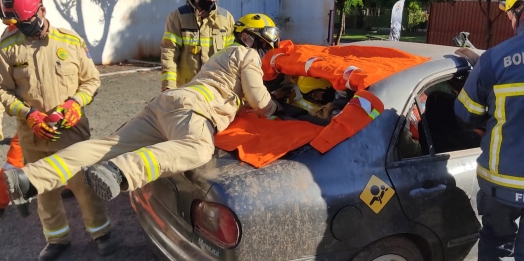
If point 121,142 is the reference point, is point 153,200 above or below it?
below

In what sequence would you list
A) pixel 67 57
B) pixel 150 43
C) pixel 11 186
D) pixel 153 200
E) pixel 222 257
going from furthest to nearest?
pixel 150 43, pixel 67 57, pixel 153 200, pixel 11 186, pixel 222 257

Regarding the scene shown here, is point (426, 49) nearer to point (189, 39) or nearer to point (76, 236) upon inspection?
point (189, 39)

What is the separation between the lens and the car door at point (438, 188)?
2.71 m

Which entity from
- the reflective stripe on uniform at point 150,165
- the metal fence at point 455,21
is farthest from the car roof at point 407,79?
the metal fence at point 455,21

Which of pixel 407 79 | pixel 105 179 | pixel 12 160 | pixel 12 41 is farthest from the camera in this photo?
pixel 12 160

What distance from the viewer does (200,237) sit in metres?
2.54

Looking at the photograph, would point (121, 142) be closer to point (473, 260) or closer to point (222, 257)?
point (222, 257)

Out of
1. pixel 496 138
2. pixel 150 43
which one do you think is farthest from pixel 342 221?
pixel 150 43

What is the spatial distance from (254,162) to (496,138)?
123 centimetres

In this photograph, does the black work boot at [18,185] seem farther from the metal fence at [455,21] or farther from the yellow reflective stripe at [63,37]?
the metal fence at [455,21]

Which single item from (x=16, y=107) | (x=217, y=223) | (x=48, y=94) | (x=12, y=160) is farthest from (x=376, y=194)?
(x=12, y=160)

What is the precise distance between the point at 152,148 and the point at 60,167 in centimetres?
55

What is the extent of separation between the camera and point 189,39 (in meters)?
4.61

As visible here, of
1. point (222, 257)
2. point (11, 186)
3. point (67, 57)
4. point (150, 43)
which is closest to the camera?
point (222, 257)
